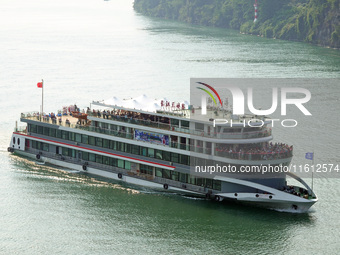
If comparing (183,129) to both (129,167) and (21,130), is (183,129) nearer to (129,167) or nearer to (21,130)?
(129,167)

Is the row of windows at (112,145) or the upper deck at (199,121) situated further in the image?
the row of windows at (112,145)

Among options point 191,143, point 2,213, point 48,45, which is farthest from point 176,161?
point 48,45

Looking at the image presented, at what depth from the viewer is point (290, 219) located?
53.0m

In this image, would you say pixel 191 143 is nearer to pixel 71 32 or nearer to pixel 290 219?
pixel 290 219

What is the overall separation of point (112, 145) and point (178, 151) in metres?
7.10

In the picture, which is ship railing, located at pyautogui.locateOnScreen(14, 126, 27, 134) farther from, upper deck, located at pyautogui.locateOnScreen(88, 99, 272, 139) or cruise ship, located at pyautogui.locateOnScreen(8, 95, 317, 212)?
upper deck, located at pyautogui.locateOnScreen(88, 99, 272, 139)

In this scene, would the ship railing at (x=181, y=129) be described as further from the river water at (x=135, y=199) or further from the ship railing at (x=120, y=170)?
the river water at (x=135, y=199)

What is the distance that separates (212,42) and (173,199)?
113 metres

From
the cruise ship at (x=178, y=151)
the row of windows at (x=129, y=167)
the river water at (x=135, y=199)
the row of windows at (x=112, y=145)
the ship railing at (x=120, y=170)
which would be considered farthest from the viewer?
the row of windows at (x=112, y=145)

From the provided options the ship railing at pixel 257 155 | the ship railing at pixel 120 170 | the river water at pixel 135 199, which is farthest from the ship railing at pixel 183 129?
the river water at pixel 135 199

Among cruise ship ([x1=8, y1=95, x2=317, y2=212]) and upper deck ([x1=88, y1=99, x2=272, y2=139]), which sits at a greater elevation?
upper deck ([x1=88, y1=99, x2=272, y2=139])

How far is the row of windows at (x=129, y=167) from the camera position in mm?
57000

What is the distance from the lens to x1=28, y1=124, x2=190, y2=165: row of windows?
58.5 m

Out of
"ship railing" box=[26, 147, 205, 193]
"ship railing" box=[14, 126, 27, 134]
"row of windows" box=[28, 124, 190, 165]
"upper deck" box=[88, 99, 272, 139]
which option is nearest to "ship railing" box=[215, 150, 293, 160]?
"upper deck" box=[88, 99, 272, 139]
